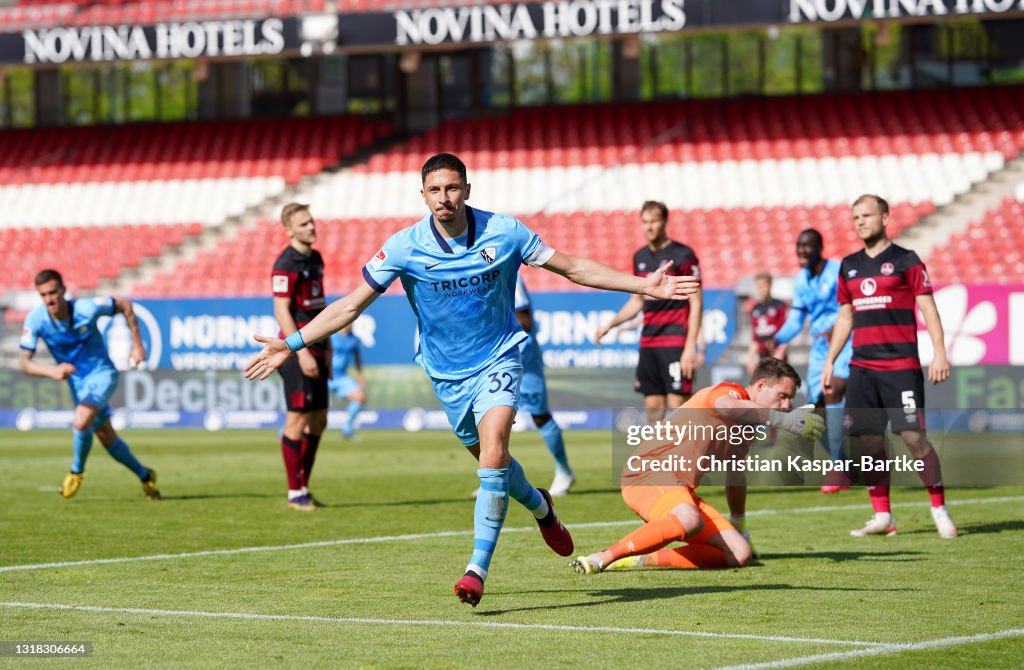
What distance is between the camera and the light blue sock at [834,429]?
47.7 feet

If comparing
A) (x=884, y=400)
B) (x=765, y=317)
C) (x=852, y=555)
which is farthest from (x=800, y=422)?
(x=765, y=317)

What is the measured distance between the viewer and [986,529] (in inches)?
422

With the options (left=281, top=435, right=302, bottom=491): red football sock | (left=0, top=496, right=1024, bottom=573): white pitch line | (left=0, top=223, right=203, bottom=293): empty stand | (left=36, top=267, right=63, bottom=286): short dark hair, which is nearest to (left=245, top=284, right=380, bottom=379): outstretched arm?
(left=0, top=496, right=1024, bottom=573): white pitch line

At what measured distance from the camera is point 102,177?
36.2 meters

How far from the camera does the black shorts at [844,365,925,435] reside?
1038 cm

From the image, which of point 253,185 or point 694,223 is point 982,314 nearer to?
point 694,223

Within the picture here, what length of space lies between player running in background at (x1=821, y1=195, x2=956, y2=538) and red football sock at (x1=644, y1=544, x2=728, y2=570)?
201 cm

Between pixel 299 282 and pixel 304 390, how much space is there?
0.89 m

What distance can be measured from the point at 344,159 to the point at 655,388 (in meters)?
23.6

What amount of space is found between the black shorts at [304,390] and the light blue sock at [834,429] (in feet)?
15.8

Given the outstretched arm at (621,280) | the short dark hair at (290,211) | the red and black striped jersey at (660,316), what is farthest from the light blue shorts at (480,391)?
the red and black striped jersey at (660,316)

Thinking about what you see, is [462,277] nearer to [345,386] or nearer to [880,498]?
[880,498]

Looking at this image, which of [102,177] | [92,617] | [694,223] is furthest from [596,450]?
[102,177]

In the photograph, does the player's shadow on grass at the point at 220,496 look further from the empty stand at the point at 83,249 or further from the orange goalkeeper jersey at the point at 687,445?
the empty stand at the point at 83,249
